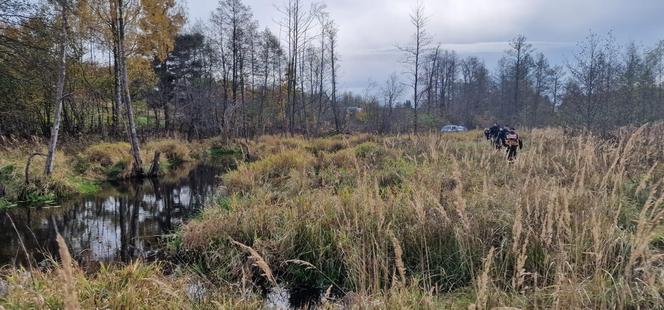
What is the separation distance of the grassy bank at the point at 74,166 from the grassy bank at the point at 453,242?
6.51 metres

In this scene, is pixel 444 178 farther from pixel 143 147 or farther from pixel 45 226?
pixel 143 147

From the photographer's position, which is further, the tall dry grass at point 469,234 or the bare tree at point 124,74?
the bare tree at point 124,74

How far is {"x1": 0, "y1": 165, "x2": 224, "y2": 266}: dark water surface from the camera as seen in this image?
6.19 metres

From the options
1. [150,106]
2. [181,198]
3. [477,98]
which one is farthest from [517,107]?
[181,198]

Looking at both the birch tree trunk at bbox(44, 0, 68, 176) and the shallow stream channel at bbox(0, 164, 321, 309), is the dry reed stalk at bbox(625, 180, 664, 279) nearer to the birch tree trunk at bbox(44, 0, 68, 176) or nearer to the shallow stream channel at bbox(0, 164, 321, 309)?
the shallow stream channel at bbox(0, 164, 321, 309)

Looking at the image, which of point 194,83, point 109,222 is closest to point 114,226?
point 109,222

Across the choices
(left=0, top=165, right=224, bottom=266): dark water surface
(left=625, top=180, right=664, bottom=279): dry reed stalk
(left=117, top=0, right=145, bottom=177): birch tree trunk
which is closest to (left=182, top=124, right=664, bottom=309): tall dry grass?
(left=625, top=180, right=664, bottom=279): dry reed stalk

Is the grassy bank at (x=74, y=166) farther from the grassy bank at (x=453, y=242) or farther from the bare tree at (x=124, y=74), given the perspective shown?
the grassy bank at (x=453, y=242)

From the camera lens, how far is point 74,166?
42.5 feet

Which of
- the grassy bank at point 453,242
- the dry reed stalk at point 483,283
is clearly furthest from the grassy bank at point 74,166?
the dry reed stalk at point 483,283

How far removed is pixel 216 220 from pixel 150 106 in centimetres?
2524

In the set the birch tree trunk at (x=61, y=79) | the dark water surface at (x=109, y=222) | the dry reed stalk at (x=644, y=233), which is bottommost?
the dark water surface at (x=109, y=222)

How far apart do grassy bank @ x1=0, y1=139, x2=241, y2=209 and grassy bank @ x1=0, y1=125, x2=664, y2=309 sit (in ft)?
21.3

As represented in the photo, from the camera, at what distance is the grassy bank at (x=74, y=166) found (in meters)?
9.91
